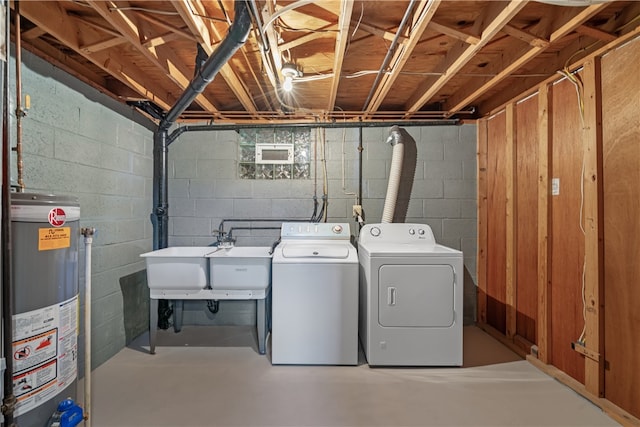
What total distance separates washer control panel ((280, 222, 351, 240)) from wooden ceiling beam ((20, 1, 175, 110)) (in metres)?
1.72

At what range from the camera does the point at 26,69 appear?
1.71m

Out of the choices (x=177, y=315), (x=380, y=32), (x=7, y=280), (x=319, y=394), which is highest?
(x=380, y=32)

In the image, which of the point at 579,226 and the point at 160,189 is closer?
the point at 579,226

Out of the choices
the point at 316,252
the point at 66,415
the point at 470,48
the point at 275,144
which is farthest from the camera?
the point at 275,144

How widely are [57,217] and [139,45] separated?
3.85 feet

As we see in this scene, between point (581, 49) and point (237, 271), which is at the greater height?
point (581, 49)

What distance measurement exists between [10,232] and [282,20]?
1659 mm

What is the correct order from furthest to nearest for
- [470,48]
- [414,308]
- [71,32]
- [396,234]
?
[396,234] → [414,308] → [470,48] → [71,32]

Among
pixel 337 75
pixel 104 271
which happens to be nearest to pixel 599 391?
pixel 337 75

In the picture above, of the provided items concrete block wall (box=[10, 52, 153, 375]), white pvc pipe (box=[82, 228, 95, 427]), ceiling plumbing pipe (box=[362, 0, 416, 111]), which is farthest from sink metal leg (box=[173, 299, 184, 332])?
ceiling plumbing pipe (box=[362, 0, 416, 111])

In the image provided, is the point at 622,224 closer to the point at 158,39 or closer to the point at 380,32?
the point at 380,32

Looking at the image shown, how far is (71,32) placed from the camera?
1.74m

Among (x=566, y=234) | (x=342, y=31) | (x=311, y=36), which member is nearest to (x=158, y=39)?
(x=311, y=36)

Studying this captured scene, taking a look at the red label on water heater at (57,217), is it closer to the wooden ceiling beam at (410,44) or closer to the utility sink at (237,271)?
the utility sink at (237,271)
